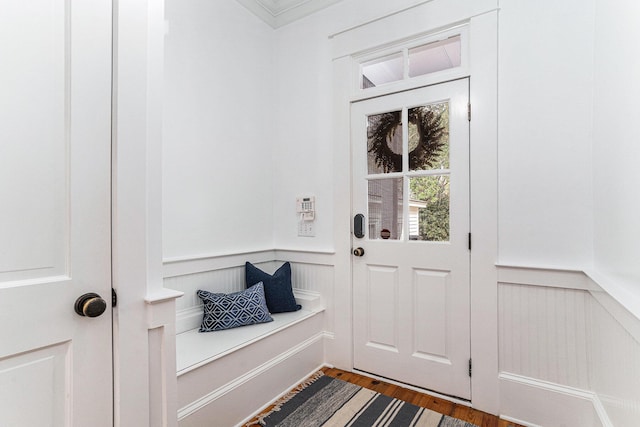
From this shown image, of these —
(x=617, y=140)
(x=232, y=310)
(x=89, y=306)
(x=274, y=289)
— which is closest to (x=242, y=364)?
(x=232, y=310)

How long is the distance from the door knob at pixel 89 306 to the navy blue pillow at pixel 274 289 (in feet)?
4.64

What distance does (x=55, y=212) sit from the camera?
1.00 meters

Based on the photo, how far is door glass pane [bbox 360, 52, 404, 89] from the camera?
2.29m

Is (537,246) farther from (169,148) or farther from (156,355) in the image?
(169,148)

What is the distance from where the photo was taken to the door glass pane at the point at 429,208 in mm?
2084

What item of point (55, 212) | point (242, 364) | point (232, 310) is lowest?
point (242, 364)

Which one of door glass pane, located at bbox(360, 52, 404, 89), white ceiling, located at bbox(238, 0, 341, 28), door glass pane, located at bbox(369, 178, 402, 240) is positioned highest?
white ceiling, located at bbox(238, 0, 341, 28)

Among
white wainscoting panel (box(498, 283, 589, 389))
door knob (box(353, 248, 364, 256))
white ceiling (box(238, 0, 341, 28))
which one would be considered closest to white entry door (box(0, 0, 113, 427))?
door knob (box(353, 248, 364, 256))

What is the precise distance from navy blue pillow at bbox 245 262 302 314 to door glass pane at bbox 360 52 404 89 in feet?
5.16

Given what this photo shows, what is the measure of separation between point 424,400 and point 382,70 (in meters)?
2.22

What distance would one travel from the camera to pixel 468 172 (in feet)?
6.53

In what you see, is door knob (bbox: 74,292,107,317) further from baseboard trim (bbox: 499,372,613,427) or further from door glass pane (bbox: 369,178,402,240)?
baseboard trim (bbox: 499,372,613,427)

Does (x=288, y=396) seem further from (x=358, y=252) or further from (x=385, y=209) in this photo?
(x=385, y=209)

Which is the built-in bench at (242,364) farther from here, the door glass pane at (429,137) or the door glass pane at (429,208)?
the door glass pane at (429,137)
